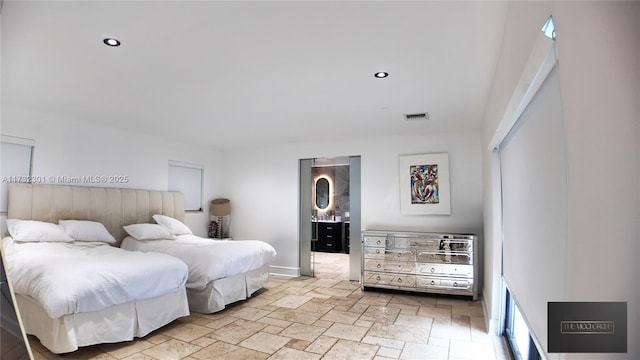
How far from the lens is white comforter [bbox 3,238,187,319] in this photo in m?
2.51

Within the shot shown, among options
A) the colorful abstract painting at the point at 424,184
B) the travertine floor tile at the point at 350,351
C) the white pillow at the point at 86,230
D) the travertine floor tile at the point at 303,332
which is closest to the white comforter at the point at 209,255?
the white pillow at the point at 86,230

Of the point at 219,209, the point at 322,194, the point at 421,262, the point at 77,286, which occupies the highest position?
the point at 322,194

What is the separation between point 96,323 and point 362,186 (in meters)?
4.00

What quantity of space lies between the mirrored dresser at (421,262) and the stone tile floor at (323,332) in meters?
0.18

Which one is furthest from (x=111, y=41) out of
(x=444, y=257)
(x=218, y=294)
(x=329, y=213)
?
(x=329, y=213)

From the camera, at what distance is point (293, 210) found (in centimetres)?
604

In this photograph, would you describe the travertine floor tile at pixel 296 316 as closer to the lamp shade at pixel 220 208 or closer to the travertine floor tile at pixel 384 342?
the travertine floor tile at pixel 384 342

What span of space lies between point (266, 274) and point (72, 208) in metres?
2.68

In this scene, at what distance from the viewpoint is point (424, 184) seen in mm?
5121

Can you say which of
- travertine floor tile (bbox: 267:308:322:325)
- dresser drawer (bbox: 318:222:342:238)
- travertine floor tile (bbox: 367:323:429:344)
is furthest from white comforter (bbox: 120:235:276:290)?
dresser drawer (bbox: 318:222:342:238)

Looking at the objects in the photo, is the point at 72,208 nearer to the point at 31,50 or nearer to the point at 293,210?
the point at 31,50

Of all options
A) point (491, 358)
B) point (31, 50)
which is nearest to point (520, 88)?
point (491, 358)

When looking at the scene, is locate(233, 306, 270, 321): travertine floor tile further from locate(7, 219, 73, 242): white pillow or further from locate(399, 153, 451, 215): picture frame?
locate(399, 153, 451, 215): picture frame

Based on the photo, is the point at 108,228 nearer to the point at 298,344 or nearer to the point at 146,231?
the point at 146,231
